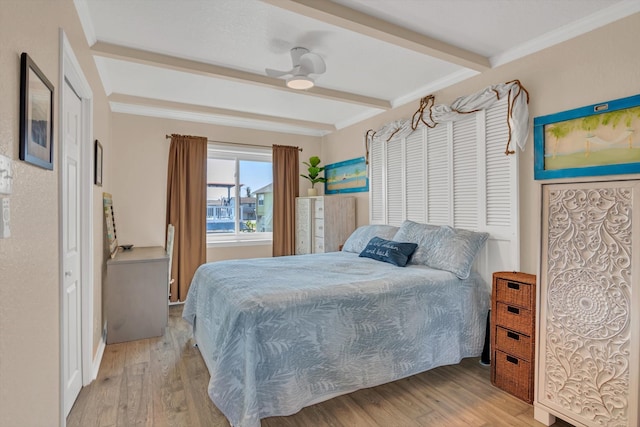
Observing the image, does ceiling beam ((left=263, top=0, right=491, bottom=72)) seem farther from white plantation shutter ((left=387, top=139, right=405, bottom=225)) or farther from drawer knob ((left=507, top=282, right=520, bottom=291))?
drawer knob ((left=507, top=282, right=520, bottom=291))

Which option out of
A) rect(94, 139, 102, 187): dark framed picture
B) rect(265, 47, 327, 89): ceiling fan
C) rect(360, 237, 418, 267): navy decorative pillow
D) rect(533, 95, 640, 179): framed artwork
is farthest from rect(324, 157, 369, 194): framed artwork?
rect(94, 139, 102, 187): dark framed picture

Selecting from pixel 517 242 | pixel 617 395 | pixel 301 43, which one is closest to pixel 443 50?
pixel 301 43

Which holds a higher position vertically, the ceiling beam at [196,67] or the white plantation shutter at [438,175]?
the ceiling beam at [196,67]

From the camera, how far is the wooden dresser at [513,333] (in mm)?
2248

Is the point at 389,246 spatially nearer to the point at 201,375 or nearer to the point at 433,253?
the point at 433,253

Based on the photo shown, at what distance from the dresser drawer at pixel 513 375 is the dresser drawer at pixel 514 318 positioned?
0.20m

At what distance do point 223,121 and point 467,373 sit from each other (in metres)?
4.15

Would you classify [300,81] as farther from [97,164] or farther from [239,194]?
[239,194]

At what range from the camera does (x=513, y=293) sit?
238 centimetres

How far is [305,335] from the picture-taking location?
2.04 meters

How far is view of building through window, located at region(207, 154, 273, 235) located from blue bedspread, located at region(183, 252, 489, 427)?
2.18 metres

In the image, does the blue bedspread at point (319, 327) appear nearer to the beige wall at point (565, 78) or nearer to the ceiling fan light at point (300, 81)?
the beige wall at point (565, 78)

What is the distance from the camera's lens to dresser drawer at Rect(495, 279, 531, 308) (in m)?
2.29

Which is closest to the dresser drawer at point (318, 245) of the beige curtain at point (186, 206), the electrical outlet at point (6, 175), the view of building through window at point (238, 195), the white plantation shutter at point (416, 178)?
the view of building through window at point (238, 195)
